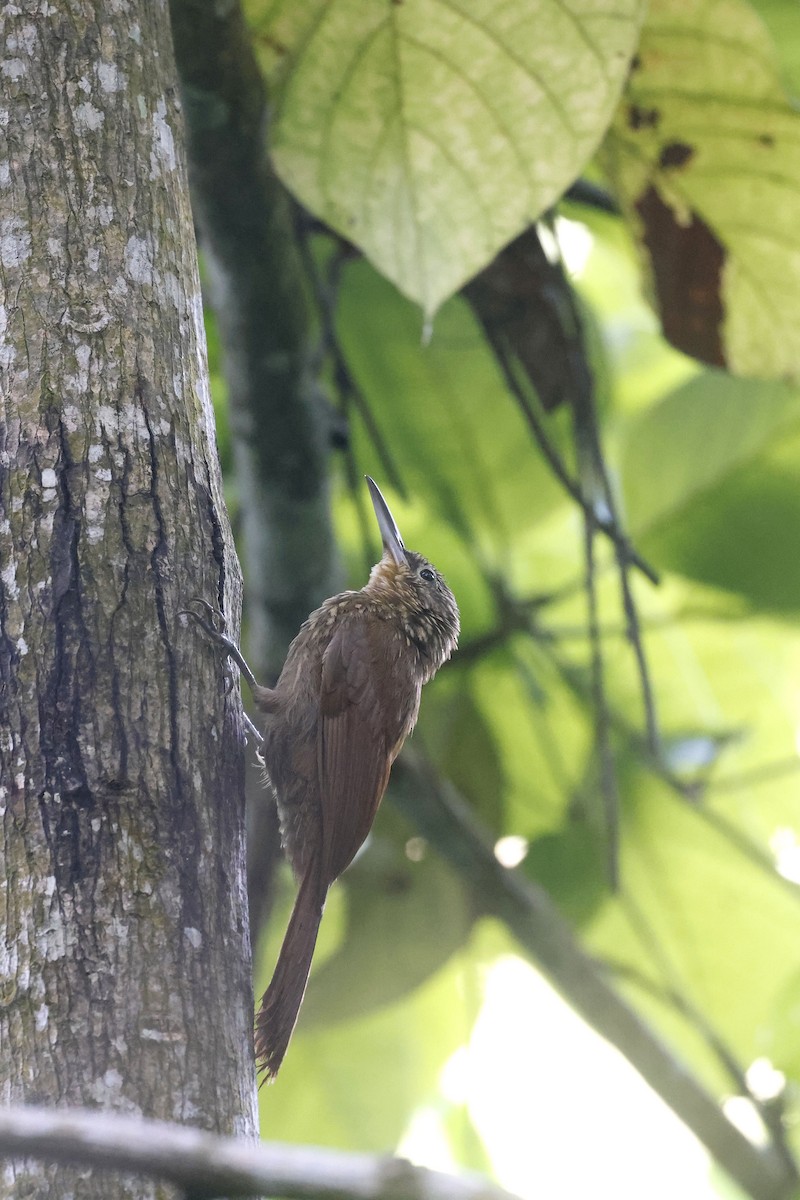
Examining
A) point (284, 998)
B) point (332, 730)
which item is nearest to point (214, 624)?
point (284, 998)

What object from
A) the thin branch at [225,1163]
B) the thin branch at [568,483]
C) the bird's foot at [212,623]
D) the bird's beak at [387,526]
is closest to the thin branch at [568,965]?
the thin branch at [568,483]

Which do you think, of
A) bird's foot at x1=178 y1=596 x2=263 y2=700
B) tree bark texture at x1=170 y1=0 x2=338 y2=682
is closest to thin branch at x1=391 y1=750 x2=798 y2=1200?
tree bark texture at x1=170 y1=0 x2=338 y2=682

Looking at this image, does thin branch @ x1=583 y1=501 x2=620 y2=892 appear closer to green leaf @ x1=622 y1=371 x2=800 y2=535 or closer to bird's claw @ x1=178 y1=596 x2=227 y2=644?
green leaf @ x1=622 y1=371 x2=800 y2=535

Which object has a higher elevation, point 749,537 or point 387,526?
point 387,526

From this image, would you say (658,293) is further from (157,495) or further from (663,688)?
(157,495)

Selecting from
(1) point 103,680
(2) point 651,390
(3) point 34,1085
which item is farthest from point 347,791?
(2) point 651,390

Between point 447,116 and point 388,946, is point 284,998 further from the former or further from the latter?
point 447,116
